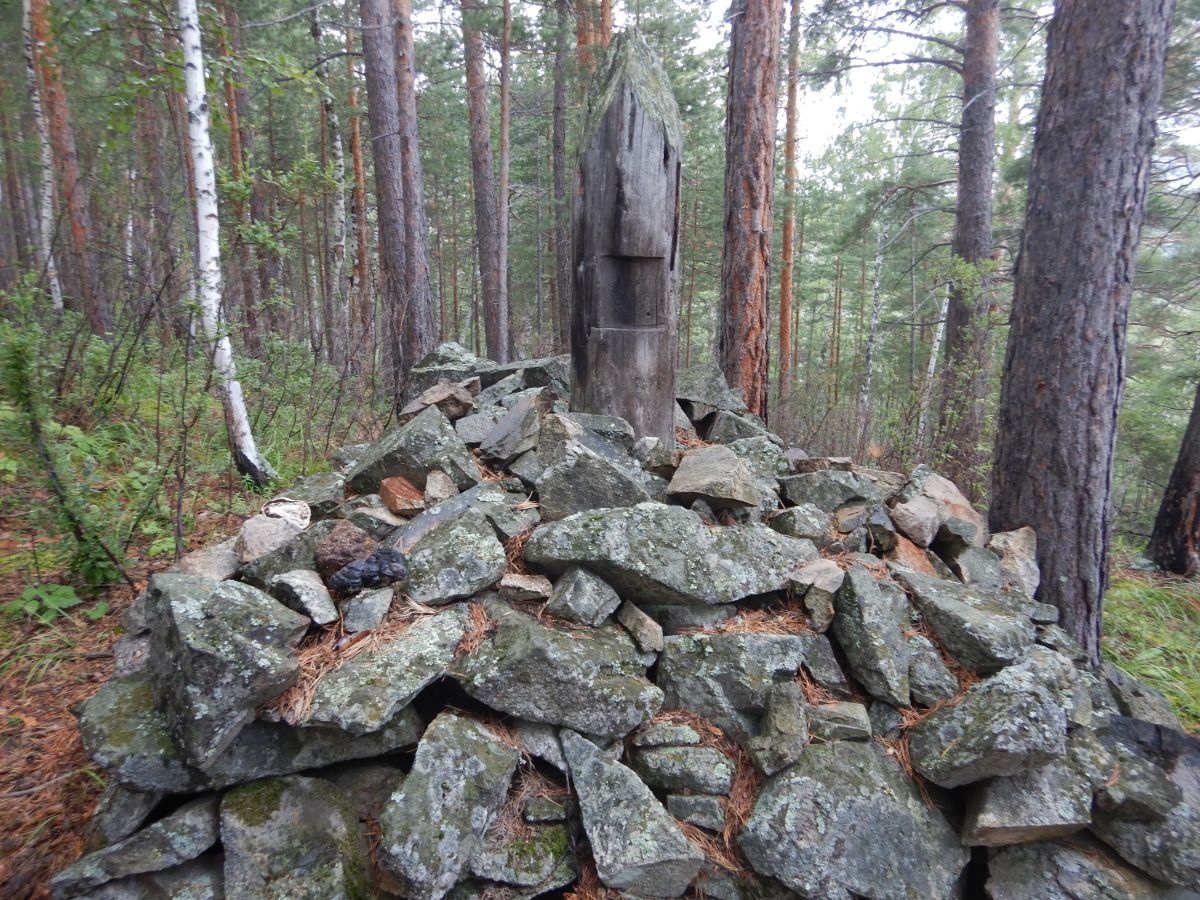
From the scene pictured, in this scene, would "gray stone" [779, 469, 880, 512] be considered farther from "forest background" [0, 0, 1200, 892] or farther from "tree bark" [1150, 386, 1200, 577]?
"tree bark" [1150, 386, 1200, 577]

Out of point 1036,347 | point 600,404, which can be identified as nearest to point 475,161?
point 600,404

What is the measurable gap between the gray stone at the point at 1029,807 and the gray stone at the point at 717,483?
1599 millimetres

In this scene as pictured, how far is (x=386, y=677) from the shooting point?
246cm

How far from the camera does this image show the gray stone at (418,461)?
11.9ft

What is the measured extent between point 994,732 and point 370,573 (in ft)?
8.70

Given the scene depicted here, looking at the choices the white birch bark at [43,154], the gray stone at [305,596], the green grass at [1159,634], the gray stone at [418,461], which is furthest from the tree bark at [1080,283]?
the white birch bark at [43,154]

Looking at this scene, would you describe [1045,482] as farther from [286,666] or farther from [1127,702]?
[286,666]

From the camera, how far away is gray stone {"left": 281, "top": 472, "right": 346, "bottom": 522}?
11.5ft

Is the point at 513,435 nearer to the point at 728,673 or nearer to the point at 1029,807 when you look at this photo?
the point at 728,673

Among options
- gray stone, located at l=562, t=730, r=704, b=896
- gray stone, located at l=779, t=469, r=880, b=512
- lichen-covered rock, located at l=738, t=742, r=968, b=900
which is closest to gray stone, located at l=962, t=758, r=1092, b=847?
lichen-covered rock, located at l=738, t=742, r=968, b=900

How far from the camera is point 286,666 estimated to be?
7.68ft

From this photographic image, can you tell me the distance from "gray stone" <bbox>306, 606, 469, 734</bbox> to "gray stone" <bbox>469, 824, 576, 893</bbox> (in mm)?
606

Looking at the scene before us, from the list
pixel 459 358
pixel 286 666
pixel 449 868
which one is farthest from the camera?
pixel 459 358

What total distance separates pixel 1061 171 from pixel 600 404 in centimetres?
303
